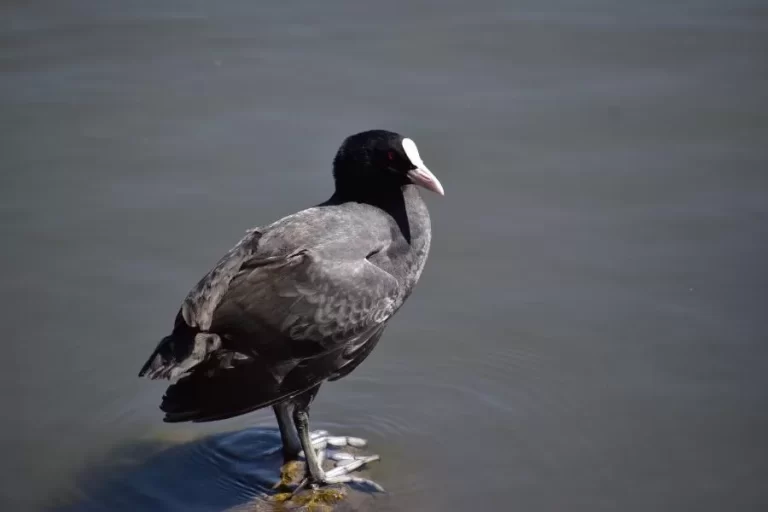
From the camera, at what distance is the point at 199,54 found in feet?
26.5

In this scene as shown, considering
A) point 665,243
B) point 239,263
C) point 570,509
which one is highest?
point 239,263

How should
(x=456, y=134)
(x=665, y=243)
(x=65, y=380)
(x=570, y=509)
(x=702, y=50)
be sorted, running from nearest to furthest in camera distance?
(x=570, y=509)
(x=65, y=380)
(x=665, y=243)
(x=456, y=134)
(x=702, y=50)

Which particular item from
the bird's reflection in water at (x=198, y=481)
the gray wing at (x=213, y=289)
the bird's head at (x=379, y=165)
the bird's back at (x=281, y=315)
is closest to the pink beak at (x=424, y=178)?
the bird's head at (x=379, y=165)

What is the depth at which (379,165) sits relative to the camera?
4.96 metres

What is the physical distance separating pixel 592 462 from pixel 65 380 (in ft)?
8.40

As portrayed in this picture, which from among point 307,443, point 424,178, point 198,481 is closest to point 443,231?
point 424,178

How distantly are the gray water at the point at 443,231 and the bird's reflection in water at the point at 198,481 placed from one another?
0.02 m

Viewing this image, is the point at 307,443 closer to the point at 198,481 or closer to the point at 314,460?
the point at 314,460

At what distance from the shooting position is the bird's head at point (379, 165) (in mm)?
4918

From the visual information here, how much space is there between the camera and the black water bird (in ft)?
13.8

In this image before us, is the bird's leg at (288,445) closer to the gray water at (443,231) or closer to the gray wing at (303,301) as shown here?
the gray water at (443,231)

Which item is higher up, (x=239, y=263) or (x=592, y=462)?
(x=239, y=263)

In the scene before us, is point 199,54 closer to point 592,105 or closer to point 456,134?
point 456,134

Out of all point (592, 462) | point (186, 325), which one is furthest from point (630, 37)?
point (186, 325)
